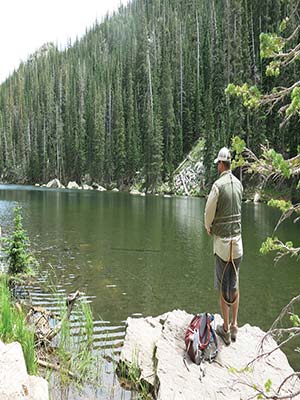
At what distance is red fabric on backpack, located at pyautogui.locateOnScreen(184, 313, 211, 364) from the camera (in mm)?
5262

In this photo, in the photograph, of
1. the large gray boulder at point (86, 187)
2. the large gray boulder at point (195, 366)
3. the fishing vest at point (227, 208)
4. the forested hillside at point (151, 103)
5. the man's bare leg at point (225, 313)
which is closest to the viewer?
the large gray boulder at point (195, 366)

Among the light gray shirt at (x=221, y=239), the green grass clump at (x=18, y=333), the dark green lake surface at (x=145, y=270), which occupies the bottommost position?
the dark green lake surface at (x=145, y=270)

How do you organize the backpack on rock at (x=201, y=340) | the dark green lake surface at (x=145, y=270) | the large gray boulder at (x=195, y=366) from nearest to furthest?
1. the large gray boulder at (x=195, y=366)
2. the backpack on rock at (x=201, y=340)
3. the dark green lake surface at (x=145, y=270)

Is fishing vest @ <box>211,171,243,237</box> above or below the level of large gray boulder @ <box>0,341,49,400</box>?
above

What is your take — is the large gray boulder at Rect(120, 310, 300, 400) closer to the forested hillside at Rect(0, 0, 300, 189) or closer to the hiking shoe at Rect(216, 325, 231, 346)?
the hiking shoe at Rect(216, 325, 231, 346)

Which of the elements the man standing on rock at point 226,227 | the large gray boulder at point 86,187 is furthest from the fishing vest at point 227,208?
the large gray boulder at point 86,187

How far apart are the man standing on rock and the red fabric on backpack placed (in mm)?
306

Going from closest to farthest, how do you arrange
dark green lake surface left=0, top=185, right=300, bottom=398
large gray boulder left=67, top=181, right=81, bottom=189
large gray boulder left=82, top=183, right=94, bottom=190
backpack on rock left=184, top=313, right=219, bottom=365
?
backpack on rock left=184, top=313, right=219, bottom=365 → dark green lake surface left=0, top=185, right=300, bottom=398 → large gray boulder left=82, top=183, right=94, bottom=190 → large gray boulder left=67, top=181, right=81, bottom=189

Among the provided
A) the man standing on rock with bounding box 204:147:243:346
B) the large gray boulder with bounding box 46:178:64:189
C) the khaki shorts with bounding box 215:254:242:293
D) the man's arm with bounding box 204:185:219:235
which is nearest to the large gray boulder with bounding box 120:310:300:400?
the man standing on rock with bounding box 204:147:243:346

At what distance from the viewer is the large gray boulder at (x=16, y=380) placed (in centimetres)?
343

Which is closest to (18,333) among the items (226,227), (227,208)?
(226,227)

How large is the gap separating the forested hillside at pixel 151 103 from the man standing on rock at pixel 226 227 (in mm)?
37441

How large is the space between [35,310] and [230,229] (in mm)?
3604

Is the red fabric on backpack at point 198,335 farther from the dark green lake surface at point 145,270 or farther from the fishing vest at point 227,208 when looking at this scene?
the dark green lake surface at point 145,270
